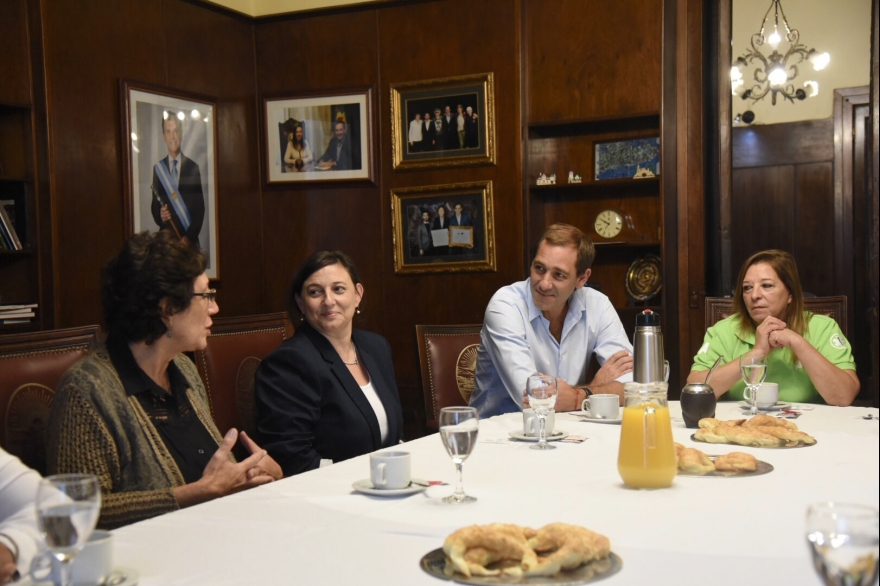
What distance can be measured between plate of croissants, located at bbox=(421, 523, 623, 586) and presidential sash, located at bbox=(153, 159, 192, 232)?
160 inches

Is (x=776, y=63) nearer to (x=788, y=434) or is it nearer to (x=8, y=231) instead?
(x=8, y=231)

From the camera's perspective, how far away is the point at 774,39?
6.84 m

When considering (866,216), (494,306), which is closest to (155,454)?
(494,306)

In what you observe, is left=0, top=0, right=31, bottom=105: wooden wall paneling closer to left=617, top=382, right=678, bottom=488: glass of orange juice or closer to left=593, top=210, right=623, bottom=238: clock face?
left=593, top=210, right=623, bottom=238: clock face

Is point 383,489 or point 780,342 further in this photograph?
point 780,342

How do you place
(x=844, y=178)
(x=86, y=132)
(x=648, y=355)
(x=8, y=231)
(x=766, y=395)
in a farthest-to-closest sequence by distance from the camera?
(x=844, y=178)
(x=86, y=132)
(x=8, y=231)
(x=648, y=355)
(x=766, y=395)

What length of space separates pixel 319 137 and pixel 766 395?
3.45m

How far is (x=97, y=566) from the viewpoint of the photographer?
1.07m

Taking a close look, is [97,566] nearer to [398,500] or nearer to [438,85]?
[398,500]

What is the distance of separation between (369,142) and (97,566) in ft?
14.3

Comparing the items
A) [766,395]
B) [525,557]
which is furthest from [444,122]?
[525,557]

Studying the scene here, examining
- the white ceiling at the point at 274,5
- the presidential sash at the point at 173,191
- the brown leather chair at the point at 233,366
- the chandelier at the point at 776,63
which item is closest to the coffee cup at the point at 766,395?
the brown leather chair at the point at 233,366

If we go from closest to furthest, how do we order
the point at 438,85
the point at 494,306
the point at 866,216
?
the point at 494,306
the point at 438,85
the point at 866,216

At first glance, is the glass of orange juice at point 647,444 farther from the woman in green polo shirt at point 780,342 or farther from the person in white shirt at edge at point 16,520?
the woman in green polo shirt at point 780,342
